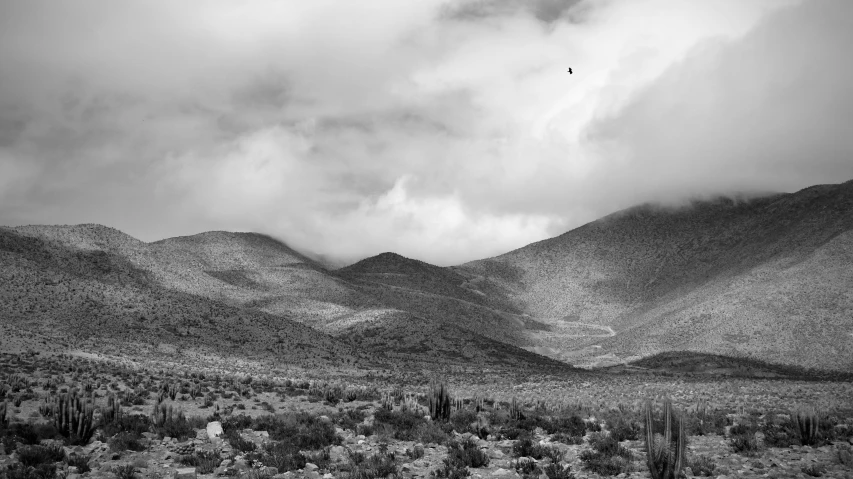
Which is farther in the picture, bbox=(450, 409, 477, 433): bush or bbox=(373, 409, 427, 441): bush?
A: bbox=(450, 409, 477, 433): bush

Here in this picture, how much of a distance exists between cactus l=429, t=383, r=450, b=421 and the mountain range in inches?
1499

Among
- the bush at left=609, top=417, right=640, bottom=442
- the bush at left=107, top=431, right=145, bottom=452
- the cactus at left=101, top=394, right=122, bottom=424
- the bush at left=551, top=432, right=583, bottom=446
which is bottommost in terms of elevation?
the bush at left=551, top=432, right=583, bottom=446

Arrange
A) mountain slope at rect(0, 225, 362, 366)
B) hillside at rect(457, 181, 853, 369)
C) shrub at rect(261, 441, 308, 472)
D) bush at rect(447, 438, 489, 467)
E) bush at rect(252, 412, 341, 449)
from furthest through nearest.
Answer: hillside at rect(457, 181, 853, 369) < mountain slope at rect(0, 225, 362, 366) < bush at rect(252, 412, 341, 449) < bush at rect(447, 438, 489, 467) < shrub at rect(261, 441, 308, 472)

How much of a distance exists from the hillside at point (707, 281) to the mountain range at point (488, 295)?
0.38 metres

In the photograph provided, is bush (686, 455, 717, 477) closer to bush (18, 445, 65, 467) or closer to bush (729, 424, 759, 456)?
bush (729, 424, 759, 456)

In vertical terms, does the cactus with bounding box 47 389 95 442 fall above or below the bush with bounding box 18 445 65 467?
above

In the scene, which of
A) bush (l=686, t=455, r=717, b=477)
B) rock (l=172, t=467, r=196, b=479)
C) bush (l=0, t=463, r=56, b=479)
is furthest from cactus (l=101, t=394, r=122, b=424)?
bush (l=686, t=455, r=717, b=477)

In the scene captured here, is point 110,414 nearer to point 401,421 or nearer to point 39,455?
point 39,455

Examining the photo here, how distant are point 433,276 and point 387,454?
529ft

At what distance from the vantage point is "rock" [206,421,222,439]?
653 inches

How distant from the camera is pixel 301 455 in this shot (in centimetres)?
1423

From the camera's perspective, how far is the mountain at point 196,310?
59.2 m

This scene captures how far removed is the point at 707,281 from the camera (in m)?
125

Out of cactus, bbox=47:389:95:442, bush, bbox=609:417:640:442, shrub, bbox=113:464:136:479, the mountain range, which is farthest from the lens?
the mountain range
